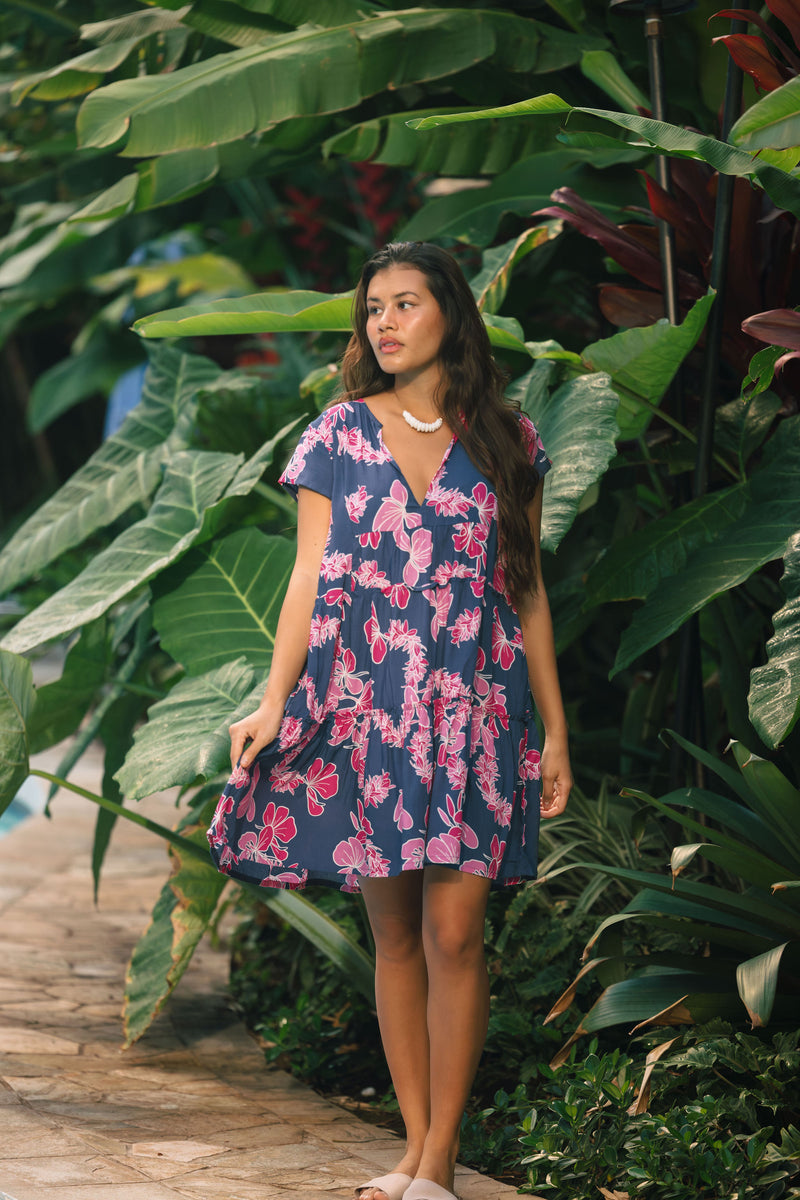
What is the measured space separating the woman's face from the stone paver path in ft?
4.58

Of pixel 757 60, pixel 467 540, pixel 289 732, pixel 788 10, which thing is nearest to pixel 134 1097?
pixel 289 732

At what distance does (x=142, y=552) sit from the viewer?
3.04 m

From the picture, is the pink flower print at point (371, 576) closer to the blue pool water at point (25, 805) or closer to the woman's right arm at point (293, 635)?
the woman's right arm at point (293, 635)

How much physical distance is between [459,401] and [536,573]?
0.31 meters

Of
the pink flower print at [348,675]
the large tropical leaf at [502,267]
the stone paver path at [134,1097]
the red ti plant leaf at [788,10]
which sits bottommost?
the stone paver path at [134,1097]

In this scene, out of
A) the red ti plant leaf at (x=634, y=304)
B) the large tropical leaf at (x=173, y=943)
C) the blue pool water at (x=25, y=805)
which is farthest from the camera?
the blue pool water at (x=25, y=805)

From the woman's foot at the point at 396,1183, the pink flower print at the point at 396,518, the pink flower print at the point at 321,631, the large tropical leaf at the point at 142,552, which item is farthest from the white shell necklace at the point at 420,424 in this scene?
the woman's foot at the point at 396,1183

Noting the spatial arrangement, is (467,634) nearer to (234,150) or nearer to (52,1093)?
(52,1093)

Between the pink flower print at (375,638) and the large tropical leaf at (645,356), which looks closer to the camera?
the pink flower print at (375,638)

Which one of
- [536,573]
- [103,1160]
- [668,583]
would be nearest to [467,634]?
[536,573]

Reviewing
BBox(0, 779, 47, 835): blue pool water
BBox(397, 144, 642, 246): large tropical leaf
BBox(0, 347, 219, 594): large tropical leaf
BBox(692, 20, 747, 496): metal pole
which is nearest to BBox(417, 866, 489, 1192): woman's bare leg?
BBox(692, 20, 747, 496): metal pole

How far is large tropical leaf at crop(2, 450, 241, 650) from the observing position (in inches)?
112

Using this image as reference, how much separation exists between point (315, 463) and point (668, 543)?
3.13 ft

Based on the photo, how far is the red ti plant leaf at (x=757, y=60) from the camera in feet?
7.81
